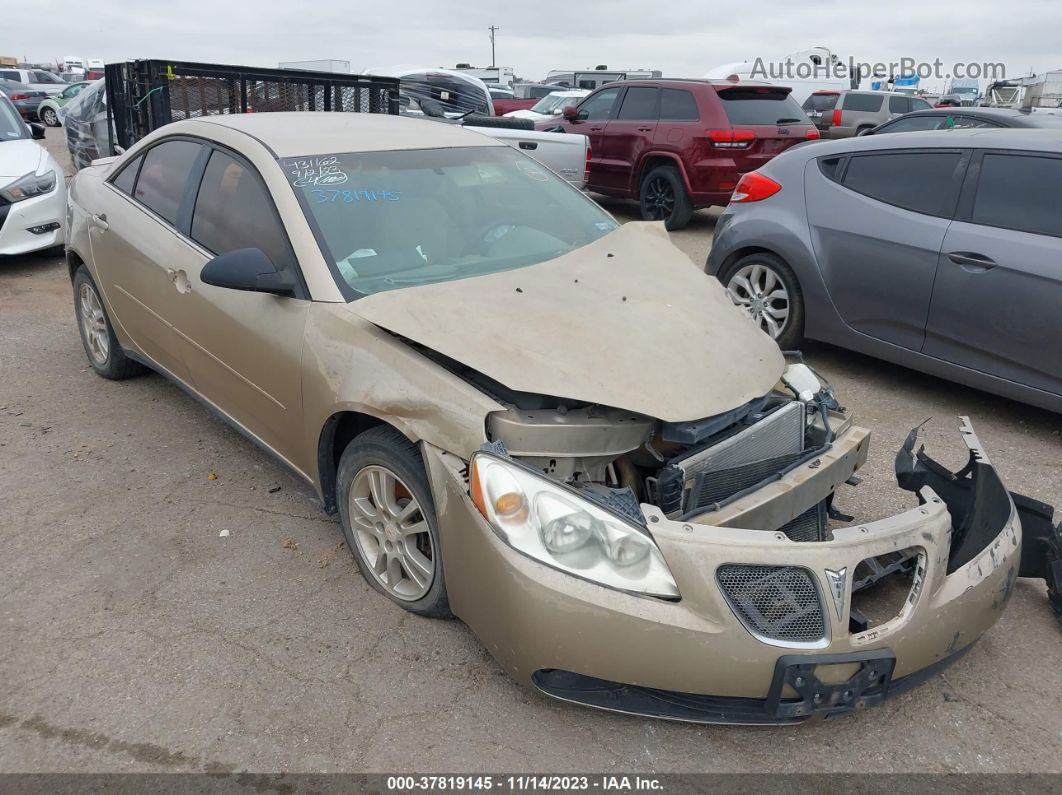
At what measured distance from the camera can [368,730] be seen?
236 cm

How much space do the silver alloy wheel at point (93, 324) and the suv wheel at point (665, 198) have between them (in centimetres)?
656

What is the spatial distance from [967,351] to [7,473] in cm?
479

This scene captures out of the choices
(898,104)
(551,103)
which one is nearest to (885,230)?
(551,103)

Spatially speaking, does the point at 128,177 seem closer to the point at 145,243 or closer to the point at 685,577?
the point at 145,243

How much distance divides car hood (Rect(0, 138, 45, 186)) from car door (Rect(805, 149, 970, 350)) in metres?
6.73

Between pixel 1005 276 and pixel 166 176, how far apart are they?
163 inches

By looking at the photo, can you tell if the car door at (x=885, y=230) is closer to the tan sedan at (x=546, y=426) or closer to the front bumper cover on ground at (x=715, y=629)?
the tan sedan at (x=546, y=426)

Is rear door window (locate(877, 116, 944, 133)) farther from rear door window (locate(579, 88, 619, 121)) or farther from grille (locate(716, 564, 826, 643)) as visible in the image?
grille (locate(716, 564, 826, 643))

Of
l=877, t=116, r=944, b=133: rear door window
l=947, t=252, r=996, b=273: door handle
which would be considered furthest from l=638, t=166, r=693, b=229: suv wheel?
l=947, t=252, r=996, b=273: door handle

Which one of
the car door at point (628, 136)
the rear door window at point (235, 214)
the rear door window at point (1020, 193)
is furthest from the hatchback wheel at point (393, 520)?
the car door at point (628, 136)

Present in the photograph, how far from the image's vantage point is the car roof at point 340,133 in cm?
343

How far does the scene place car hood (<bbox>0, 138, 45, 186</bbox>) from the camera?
288 inches

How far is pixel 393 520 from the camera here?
2.77 metres

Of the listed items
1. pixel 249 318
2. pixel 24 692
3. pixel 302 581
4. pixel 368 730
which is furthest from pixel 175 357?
pixel 368 730
